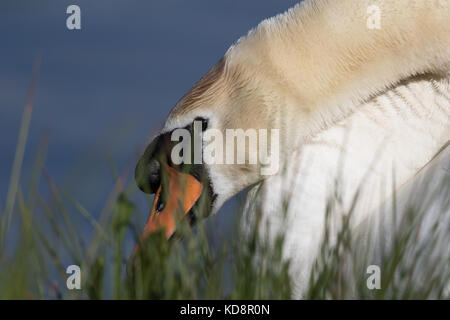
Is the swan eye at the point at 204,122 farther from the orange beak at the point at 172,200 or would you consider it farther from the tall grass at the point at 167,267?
the tall grass at the point at 167,267

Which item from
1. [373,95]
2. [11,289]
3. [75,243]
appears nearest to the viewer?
[11,289]

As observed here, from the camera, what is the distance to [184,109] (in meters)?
5.21

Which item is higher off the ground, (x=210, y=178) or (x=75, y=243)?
(x=210, y=178)

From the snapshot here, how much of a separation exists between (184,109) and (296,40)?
A: 0.76 metres

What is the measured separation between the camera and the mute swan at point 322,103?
5.03m

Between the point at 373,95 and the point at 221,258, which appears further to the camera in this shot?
the point at 373,95

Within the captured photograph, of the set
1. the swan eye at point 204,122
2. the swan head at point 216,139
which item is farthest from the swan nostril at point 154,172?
the swan eye at point 204,122

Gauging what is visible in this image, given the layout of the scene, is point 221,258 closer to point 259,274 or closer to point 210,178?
point 259,274

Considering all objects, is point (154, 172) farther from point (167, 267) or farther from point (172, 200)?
point (167, 267)

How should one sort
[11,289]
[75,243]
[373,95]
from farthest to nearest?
[373,95] < [75,243] < [11,289]

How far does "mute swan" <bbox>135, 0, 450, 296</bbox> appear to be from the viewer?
503 cm

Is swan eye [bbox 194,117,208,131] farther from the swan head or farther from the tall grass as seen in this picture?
the tall grass

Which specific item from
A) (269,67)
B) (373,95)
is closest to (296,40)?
(269,67)
